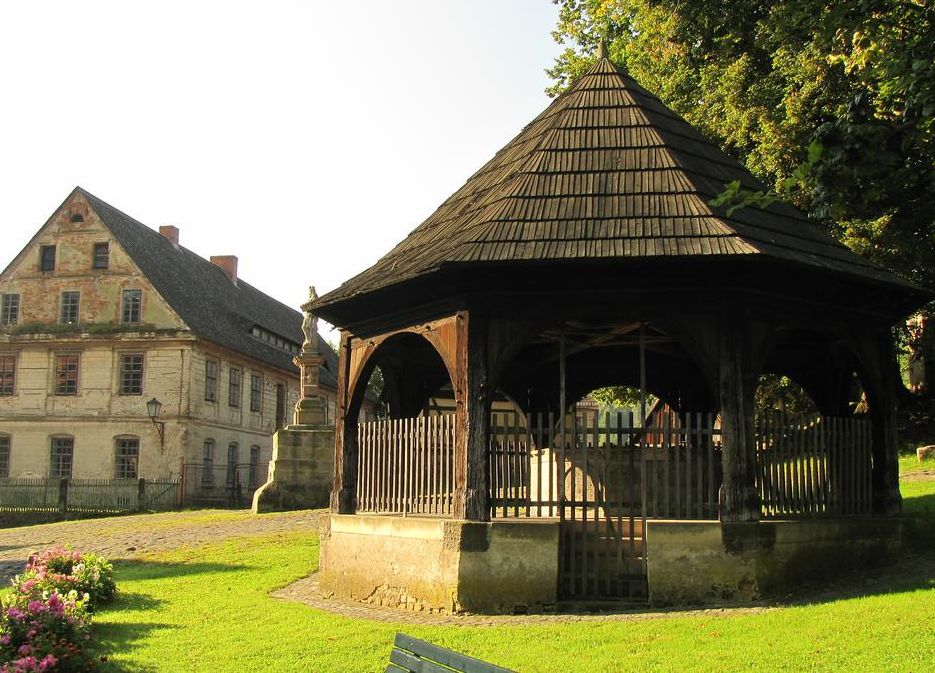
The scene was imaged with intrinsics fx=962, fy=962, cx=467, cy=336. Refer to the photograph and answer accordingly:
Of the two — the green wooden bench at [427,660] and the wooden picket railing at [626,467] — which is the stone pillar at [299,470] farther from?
the green wooden bench at [427,660]

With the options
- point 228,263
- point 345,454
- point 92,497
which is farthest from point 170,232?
point 345,454

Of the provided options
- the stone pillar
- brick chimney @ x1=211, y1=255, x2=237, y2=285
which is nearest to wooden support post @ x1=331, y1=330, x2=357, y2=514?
the stone pillar

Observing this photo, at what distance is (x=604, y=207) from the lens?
1124 cm

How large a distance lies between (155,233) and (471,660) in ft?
136

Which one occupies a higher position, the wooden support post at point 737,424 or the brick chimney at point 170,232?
the brick chimney at point 170,232

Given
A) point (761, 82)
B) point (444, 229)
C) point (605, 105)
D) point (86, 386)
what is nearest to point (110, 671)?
point (444, 229)

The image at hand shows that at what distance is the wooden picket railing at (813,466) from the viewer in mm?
10914

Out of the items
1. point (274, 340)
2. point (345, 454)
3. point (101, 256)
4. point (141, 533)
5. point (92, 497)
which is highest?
point (101, 256)

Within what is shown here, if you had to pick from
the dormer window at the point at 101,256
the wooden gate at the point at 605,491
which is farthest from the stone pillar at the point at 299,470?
the dormer window at the point at 101,256

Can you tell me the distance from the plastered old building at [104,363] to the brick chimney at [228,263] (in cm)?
965

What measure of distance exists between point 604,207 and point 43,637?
24.0 feet

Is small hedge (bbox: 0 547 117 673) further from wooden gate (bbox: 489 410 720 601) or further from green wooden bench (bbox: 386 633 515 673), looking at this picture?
wooden gate (bbox: 489 410 720 601)

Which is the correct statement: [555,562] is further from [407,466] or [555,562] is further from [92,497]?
[92,497]

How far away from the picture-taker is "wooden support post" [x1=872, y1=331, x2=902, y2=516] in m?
Result: 12.2
